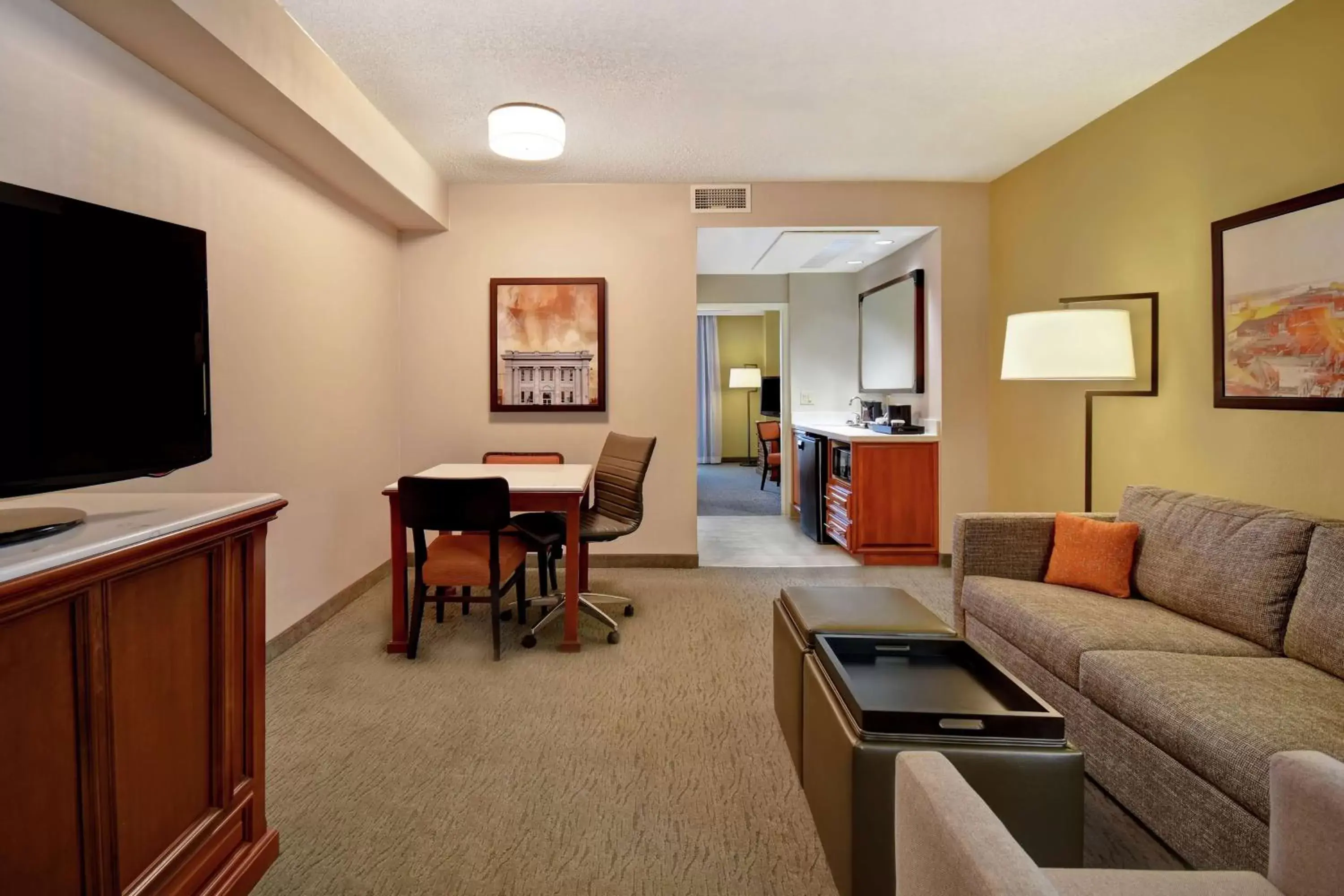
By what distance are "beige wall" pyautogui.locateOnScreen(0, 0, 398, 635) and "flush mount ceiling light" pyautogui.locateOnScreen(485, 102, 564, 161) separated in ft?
3.41

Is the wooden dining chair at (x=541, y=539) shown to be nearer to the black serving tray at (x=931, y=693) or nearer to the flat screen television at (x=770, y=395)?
the black serving tray at (x=931, y=693)

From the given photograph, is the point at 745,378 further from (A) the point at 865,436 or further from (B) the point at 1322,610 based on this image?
(B) the point at 1322,610

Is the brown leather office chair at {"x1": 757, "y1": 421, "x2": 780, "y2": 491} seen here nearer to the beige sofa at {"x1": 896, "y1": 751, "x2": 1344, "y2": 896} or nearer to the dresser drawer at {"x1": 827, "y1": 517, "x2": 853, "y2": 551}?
the dresser drawer at {"x1": 827, "y1": 517, "x2": 853, "y2": 551}

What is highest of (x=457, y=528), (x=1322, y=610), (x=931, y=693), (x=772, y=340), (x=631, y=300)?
(x=772, y=340)

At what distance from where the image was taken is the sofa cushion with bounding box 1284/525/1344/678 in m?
1.92

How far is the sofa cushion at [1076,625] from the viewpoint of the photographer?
215 cm

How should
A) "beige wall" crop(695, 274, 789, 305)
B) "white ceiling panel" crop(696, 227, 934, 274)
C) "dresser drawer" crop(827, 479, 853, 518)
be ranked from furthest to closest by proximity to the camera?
"beige wall" crop(695, 274, 789, 305) → "dresser drawer" crop(827, 479, 853, 518) → "white ceiling panel" crop(696, 227, 934, 274)

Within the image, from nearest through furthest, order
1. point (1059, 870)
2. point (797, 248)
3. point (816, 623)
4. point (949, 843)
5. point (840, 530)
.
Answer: point (949, 843) → point (1059, 870) → point (816, 623) → point (840, 530) → point (797, 248)

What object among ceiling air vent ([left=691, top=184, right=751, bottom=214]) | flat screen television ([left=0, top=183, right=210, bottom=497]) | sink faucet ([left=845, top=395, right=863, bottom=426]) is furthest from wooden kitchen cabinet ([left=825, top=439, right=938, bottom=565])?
flat screen television ([left=0, top=183, right=210, bottom=497])

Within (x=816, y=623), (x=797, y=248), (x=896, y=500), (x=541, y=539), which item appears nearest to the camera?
(x=816, y=623)

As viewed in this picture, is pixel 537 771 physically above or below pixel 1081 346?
below

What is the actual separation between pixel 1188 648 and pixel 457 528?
2.76 meters

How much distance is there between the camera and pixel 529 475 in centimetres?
367

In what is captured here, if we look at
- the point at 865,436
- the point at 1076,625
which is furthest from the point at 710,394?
the point at 1076,625
